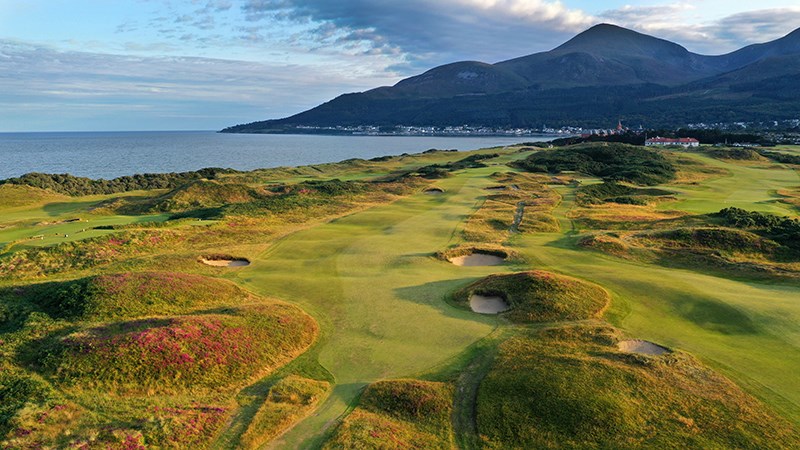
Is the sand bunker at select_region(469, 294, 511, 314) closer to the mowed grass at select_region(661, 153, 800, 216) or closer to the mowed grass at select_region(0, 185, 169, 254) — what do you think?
the mowed grass at select_region(0, 185, 169, 254)

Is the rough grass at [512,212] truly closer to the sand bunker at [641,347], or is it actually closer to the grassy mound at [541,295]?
the grassy mound at [541,295]

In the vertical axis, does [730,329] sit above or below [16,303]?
below

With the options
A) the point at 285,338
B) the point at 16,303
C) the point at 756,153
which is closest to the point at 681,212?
the point at 285,338

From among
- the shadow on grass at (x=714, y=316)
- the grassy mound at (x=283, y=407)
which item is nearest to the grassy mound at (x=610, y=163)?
the shadow on grass at (x=714, y=316)

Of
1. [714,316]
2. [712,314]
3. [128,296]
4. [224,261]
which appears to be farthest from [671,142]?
[128,296]

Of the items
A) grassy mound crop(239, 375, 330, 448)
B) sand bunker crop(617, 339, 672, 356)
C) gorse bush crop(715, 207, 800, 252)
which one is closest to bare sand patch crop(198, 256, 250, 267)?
grassy mound crop(239, 375, 330, 448)

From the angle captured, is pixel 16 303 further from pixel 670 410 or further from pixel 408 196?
pixel 408 196

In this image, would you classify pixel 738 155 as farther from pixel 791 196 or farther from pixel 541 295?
pixel 541 295
